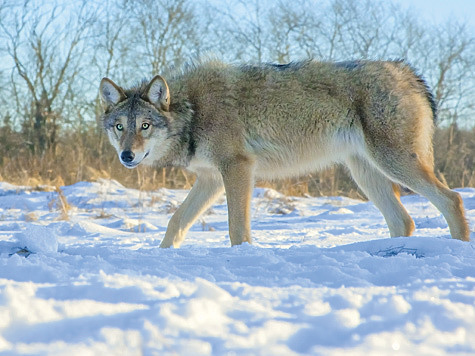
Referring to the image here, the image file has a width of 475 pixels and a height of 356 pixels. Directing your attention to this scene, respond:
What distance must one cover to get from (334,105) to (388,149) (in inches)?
23.3

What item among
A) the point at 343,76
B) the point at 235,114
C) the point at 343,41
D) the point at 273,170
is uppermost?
the point at 343,41

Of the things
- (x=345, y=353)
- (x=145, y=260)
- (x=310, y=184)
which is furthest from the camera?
(x=310, y=184)

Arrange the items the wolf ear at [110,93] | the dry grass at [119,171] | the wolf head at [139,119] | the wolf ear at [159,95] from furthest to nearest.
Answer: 1. the dry grass at [119,171]
2. the wolf ear at [110,93]
3. the wolf ear at [159,95]
4. the wolf head at [139,119]

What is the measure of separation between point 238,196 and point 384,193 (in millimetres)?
1491

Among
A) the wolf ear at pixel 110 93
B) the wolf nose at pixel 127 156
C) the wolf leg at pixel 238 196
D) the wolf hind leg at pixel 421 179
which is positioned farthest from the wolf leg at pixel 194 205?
the wolf hind leg at pixel 421 179

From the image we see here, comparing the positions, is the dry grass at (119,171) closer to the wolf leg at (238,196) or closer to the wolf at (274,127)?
the wolf at (274,127)

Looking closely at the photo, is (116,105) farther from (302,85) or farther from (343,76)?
(343,76)

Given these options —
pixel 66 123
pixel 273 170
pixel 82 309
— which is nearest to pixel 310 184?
pixel 273 170

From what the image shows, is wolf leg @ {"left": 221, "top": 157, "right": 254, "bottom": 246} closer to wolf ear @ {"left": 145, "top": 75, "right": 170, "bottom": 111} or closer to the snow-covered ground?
wolf ear @ {"left": 145, "top": 75, "right": 170, "bottom": 111}


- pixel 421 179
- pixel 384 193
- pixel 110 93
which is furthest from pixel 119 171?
pixel 421 179

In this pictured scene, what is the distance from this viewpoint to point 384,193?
16.7 feet

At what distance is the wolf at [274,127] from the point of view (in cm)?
454

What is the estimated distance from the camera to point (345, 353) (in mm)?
1504

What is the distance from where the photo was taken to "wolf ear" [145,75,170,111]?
477cm
